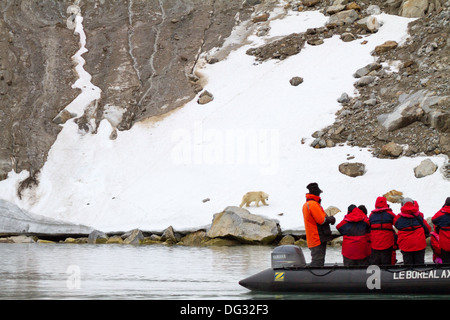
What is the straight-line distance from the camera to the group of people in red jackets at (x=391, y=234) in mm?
12828

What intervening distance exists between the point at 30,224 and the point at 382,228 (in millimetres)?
22906

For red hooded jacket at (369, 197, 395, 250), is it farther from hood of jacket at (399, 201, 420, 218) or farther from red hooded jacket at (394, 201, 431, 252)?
hood of jacket at (399, 201, 420, 218)

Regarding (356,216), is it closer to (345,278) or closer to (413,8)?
(345,278)

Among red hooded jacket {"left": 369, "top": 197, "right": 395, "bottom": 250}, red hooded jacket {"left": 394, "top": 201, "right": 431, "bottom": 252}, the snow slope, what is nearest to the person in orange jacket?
red hooded jacket {"left": 369, "top": 197, "right": 395, "bottom": 250}

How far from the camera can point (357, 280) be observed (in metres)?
13.0

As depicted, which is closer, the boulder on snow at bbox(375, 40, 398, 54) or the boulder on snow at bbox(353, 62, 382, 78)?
the boulder on snow at bbox(353, 62, 382, 78)

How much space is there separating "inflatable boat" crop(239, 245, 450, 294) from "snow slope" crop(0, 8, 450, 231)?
43.2ft

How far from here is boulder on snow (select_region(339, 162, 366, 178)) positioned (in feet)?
100

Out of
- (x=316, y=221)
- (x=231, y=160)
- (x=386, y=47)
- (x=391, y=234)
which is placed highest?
(x=386, y=47)

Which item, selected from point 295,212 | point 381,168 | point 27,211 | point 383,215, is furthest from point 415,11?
point 383,215

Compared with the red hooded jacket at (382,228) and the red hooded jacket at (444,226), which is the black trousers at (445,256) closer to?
the red hooded jacket at (444,226)

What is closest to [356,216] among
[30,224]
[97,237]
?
[97,237]

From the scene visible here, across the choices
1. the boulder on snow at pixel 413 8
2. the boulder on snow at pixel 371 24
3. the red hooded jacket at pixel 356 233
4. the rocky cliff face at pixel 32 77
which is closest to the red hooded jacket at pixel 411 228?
the red hooded jacket at pixel 356 233

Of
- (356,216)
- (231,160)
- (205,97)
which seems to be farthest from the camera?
(205,97)
